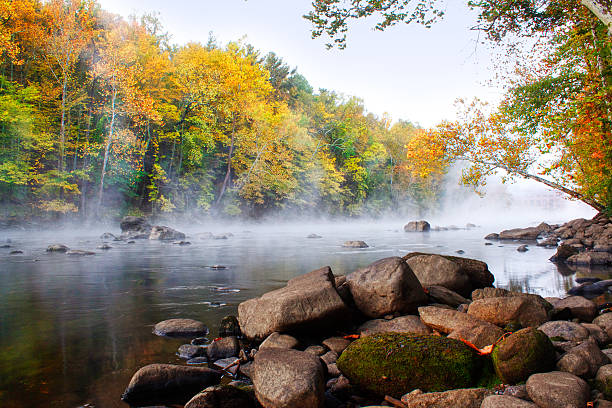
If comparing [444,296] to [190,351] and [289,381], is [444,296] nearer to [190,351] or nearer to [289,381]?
[289,381]

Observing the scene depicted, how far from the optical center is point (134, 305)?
7.44m

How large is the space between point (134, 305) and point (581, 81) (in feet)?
43.2

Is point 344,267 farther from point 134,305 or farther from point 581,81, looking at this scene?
point 581,81

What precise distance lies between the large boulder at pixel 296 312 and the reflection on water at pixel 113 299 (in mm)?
912

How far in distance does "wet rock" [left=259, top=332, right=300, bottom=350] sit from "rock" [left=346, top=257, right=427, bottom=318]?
4.32ft

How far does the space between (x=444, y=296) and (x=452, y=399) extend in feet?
10.5

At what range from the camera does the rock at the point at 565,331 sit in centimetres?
443

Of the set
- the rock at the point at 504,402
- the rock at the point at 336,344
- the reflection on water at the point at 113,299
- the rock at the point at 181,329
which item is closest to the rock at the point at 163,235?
the reflection on water at the point at 113,299

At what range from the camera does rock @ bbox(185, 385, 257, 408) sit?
3270 mm

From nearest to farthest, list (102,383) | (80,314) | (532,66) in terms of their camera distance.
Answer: (102,383), (80,314), (532,66)

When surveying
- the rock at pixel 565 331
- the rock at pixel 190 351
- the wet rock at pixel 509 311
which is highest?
the wet rock at pixel 509 311

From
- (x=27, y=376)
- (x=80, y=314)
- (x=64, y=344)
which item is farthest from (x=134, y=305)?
(x=27, y=376)

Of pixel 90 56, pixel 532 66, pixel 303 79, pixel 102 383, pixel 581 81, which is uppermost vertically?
pixel 303 79

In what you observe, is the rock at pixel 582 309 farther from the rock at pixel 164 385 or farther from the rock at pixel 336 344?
the rock at pixel 164 385
